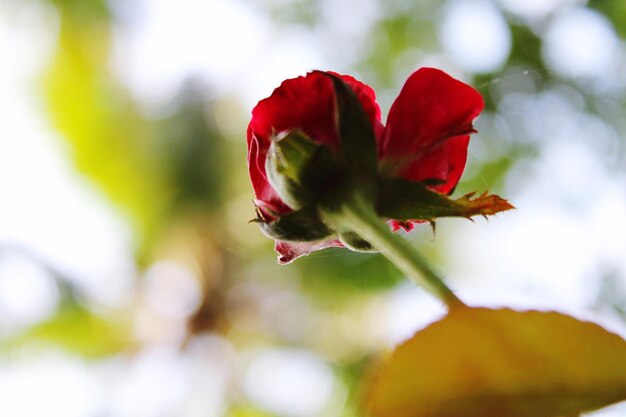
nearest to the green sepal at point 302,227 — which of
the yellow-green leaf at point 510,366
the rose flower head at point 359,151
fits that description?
the rose flower head at point 359,151

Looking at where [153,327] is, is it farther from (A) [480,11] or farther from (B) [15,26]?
(A) [480,11]

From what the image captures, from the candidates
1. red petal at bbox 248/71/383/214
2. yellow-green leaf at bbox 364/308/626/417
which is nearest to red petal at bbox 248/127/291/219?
red petal at bbox 248/71/383/214

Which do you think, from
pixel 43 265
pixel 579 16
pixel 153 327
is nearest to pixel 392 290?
pixel 153 327

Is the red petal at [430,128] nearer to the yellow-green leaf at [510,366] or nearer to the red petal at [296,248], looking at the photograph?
the red petal at [296,248]

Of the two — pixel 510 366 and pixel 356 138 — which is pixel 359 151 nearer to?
pixel 356 138

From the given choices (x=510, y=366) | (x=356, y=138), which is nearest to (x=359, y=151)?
(x=356, y=138)

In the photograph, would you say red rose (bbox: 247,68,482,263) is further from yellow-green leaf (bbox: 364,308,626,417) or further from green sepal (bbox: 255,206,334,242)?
yellow-green leaf (bbox: 364,308,626,417)
